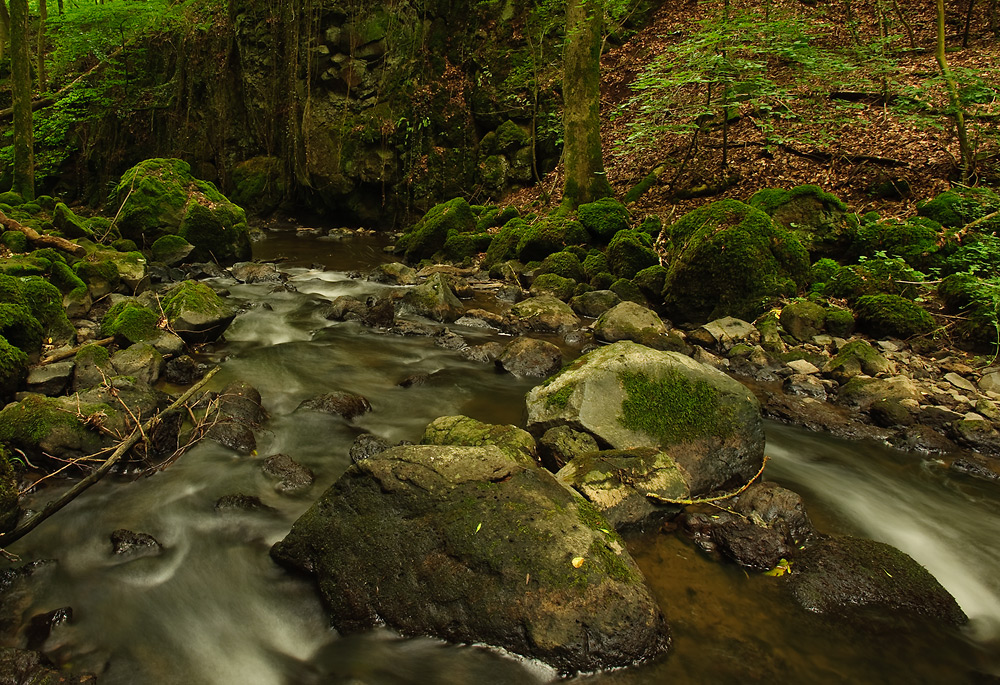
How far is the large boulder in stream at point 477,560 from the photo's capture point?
110 inches

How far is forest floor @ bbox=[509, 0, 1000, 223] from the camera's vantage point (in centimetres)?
1038

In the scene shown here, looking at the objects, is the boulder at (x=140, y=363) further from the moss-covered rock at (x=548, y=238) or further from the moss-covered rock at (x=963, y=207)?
the moss-covered rock at (x=963, y=207)

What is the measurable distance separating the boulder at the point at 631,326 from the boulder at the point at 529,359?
1099 mm

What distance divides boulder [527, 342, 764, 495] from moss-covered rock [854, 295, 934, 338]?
4251mm

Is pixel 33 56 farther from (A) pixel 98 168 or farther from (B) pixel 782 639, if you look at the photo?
(B) pixel 782 639

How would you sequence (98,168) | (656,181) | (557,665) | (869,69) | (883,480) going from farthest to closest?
(98,168), (656,181), (869,69), (883,480), (557,665)

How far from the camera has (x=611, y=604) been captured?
282 centimetres

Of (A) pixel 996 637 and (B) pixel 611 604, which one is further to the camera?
(A) pixel 996 637

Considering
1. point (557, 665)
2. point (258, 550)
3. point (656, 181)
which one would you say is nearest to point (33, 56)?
point (656, 181)

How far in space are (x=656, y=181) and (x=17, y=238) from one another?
12.2 meters

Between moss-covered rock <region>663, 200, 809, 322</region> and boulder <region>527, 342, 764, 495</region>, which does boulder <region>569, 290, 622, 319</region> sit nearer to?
moss-covered rock <region>663, 200, 809, 322</region>

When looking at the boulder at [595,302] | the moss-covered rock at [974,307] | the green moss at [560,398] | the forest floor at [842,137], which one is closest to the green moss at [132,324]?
the green moss at [560,398]

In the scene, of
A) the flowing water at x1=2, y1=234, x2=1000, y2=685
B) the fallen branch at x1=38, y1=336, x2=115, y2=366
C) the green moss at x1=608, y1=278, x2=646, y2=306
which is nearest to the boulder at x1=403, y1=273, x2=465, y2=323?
the green moss at x1=608, y1=278, x2=646, y2=306

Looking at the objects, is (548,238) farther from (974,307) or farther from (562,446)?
(562,446)
